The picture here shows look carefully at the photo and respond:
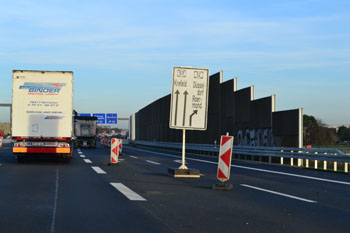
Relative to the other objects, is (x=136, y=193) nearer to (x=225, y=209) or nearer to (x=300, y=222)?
(x=225, y=209)

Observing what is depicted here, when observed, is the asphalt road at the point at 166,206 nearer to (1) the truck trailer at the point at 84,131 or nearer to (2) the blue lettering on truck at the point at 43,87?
(2) the blue lettering on truck at the point at 43,87

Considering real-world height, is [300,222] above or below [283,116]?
below

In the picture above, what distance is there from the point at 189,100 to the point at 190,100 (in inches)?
1.3

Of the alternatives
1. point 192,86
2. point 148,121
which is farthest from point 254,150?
point 148,121

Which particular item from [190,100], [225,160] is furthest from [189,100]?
[225,160]

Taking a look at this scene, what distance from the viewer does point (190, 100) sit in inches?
637

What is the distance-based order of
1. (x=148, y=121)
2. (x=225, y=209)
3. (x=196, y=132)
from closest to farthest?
(x=225, y=209), (x=196, y=132), (x=148, y=121)

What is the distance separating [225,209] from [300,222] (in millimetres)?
1565

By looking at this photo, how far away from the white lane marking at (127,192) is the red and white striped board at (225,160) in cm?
235

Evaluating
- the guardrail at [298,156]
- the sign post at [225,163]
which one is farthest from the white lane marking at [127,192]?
the guardrail at [298,156]

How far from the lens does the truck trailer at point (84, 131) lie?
2048 inches

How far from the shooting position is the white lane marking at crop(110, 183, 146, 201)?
9789mm

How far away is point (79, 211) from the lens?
26.0 ft

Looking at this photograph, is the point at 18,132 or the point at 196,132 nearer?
the point at 18,132
